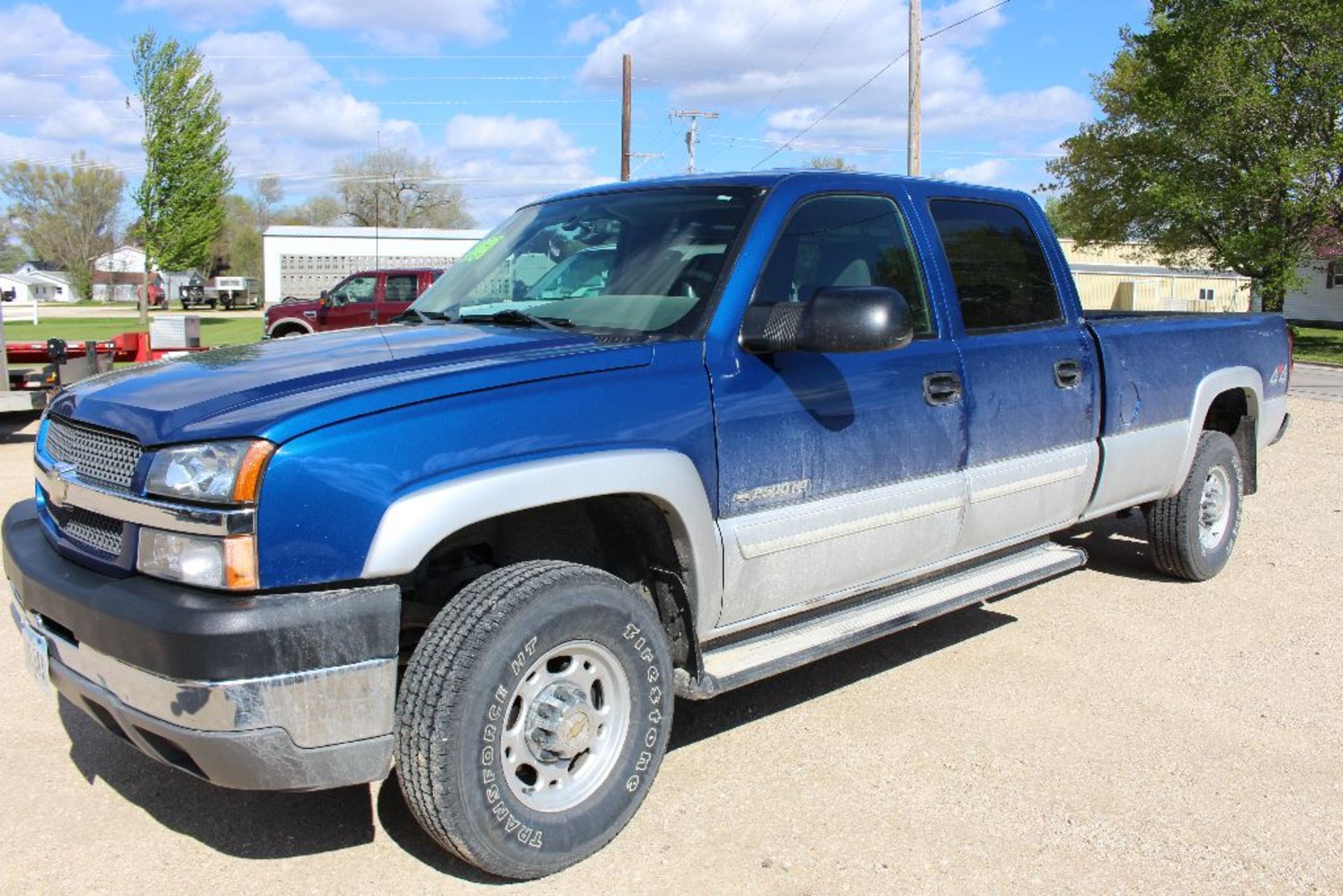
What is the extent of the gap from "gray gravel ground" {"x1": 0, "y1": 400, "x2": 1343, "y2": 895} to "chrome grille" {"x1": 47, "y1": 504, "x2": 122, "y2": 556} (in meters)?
0.92

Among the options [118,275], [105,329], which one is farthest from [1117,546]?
[118,275]

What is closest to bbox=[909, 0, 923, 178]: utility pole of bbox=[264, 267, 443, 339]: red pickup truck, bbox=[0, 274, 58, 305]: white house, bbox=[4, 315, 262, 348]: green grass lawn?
bbox=[264, 267, 443, 339]: red pickup truck

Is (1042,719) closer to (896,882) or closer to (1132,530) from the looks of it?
(896,882)

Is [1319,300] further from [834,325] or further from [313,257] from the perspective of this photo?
[834,325]

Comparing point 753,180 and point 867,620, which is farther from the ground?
point 753,180

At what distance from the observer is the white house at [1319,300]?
43.0 metres

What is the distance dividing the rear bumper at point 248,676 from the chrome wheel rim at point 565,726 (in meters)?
0.35

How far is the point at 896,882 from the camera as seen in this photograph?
10.1 ft

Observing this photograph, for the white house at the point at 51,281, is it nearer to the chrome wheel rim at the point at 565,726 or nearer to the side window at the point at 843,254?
the side window at the point at 843,254

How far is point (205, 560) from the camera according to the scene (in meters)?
2.60

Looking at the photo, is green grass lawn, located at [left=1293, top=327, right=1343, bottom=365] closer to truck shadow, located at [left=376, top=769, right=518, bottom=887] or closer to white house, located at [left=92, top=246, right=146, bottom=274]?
truck shadow, located at [left=376, top=769, right=518, bottom=887]

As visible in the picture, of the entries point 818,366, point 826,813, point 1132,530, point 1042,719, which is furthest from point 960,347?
point 1132,530

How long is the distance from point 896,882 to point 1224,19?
1076 inches

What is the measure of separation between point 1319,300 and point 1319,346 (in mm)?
16085
